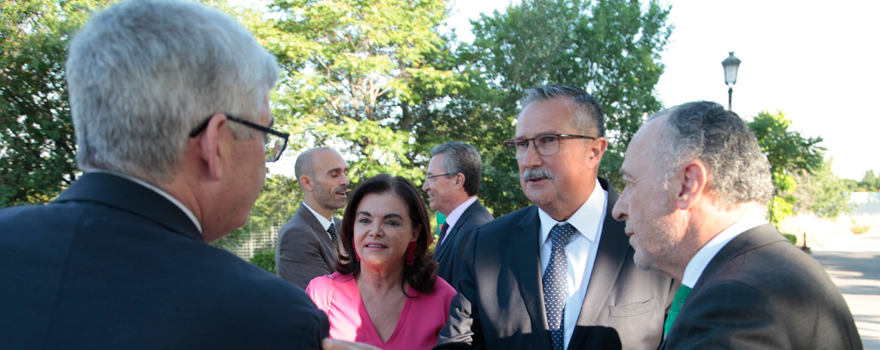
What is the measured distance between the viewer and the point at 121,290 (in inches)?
36.0

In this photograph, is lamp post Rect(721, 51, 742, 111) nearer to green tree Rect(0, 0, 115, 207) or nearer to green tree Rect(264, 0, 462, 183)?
green tree Rect(264, 0, 462, 183)

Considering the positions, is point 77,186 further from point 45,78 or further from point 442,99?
point 442,99

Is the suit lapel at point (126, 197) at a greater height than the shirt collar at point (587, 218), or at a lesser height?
lesser

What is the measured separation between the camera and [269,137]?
1.27m

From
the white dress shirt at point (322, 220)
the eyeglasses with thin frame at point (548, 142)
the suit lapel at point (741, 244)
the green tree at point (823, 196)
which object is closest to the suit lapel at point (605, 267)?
the eyeglasses with thin frame at point (548, 142)

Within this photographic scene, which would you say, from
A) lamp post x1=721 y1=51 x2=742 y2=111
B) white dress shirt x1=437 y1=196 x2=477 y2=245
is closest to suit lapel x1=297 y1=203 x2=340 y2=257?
white dress shirt x1=437 y1=196 x2=477 y2=245

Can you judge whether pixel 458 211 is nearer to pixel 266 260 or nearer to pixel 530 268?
pixel 530 268

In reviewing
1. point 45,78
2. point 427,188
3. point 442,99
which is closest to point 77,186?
point 427,188

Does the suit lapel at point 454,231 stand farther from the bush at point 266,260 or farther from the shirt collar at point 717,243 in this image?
the bush at point 266,260

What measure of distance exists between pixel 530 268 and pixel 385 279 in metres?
1.14

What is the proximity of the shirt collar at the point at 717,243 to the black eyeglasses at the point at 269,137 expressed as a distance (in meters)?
1.25

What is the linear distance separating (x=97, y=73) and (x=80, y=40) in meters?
0.10

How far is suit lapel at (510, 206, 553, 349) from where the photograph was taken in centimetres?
223

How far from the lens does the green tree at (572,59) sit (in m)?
20.5
